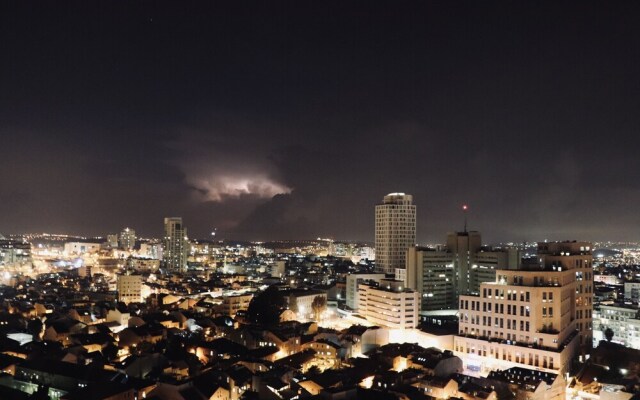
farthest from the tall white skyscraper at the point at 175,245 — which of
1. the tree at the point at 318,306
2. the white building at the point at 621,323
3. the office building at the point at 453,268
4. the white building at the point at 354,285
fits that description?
the white building at the point at 621,323

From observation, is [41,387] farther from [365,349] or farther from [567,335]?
[567,335]

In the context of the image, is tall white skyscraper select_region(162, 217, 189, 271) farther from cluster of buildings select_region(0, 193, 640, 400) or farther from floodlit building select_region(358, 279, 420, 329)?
floodlit building select_region(358, 279, 420, 329)

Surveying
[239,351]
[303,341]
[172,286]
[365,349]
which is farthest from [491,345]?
[172,286]

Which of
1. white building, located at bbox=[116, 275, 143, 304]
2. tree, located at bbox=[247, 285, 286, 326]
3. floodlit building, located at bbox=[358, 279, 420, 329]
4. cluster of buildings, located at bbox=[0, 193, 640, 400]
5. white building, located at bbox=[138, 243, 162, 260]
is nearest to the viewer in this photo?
cluster of buildings, located at bbox=[0, 193, 640, 400]

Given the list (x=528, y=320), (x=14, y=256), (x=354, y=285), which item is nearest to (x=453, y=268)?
(x=354, y=285)

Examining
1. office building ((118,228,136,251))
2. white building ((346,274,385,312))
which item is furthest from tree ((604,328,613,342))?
office building ((118,228,136,251))

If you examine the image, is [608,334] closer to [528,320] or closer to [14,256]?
[528,320]
